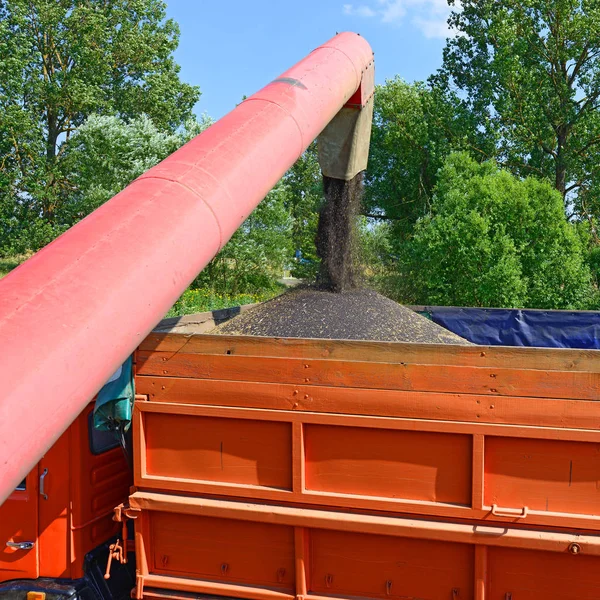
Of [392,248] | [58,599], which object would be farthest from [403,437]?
[392,248]

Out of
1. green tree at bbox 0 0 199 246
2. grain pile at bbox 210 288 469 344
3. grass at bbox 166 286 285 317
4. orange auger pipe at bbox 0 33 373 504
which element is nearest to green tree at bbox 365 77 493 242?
grass at bbox 166 286 285 317

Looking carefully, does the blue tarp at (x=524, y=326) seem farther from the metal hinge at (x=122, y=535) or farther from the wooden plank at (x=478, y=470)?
the metal hinge at (x=122, y=535)

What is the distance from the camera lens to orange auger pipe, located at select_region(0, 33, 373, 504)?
7.62 ft

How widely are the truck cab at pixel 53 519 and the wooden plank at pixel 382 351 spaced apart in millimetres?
856

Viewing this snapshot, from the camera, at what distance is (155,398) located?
12.3 ft

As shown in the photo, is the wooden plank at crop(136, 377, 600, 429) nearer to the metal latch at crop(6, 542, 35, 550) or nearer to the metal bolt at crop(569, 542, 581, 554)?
the metal bolt at crop(569, 542, 581, 554)

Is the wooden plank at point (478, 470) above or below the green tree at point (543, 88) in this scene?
below

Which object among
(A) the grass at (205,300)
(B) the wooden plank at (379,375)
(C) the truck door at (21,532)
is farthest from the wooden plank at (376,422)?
(A) the grass at (205,300)

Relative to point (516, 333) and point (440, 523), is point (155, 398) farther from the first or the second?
point (516, 333)

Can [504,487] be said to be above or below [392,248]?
below

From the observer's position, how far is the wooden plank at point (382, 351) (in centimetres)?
315

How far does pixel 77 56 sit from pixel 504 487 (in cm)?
2913

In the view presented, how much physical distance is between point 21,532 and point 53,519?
0.24 m

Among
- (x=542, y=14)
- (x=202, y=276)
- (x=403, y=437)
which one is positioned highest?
(x=542, y=14)
